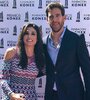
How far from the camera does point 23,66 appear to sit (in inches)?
110

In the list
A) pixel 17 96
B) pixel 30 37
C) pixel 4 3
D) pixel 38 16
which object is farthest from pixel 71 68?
pixel 4 3

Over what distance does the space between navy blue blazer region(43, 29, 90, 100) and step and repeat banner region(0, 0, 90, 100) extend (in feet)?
1.90

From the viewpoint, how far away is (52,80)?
298cm

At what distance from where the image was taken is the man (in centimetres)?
289

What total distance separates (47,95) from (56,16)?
2.61 ft

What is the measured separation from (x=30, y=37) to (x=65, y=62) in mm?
406

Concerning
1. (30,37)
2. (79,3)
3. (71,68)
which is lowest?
(71,68)

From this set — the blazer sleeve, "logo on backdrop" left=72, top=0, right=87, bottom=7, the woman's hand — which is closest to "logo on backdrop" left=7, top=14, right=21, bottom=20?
"logo on backdrop" left=72, top=0, right=87, bottom=7

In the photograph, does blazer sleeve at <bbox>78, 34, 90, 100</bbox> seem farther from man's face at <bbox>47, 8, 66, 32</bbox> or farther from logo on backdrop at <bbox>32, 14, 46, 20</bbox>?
logo on backdrop at <bbox>32, 14, 46, 20</bbox>

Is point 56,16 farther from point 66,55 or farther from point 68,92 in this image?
point 68,92

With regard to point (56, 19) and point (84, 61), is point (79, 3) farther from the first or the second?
point (84, 61)

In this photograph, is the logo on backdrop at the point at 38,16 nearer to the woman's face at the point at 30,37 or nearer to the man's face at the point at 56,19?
the man's face at the point at 56,19

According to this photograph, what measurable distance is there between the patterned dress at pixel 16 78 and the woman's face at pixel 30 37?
17cm

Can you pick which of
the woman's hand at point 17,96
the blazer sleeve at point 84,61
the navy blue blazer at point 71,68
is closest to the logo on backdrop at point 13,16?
the navy blue blazer at point 71,68
